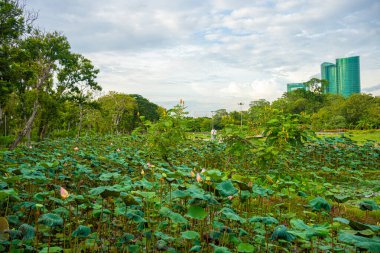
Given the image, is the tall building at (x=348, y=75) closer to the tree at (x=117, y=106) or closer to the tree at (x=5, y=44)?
the tree at (x=117, y=106)

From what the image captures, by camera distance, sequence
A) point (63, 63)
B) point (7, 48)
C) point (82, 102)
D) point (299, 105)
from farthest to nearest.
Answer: point (299, 105) → point (82, 102) → point (63, 63) → point (7, 48)

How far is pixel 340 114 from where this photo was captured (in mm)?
38375

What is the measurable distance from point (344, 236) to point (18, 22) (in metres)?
11.3

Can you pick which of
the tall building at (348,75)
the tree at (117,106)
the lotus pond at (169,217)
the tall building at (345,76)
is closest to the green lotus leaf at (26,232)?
the lotus pond at (169,217)

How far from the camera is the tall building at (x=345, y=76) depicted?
484ft

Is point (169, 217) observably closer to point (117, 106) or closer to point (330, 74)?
point (117, 106)

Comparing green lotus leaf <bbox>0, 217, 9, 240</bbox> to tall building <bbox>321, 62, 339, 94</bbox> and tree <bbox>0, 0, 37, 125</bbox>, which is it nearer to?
tree <bbox>0, 0, 37, 125</bbox>

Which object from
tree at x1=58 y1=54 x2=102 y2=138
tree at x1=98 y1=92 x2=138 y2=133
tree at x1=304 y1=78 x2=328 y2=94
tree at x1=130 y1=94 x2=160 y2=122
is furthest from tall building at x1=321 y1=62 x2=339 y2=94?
tree at x1=58 y1=54 x2=102 y2=138

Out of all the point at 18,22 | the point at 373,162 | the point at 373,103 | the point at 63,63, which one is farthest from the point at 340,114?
the point at 18,22

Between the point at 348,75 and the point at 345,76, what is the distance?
1553 millimetres

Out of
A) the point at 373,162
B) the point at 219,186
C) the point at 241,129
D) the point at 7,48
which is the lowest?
the point at 373,162

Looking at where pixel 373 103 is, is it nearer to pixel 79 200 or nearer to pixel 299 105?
pixel 299 105

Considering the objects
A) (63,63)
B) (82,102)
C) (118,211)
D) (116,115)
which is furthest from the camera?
(116,115)

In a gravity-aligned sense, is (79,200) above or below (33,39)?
below
